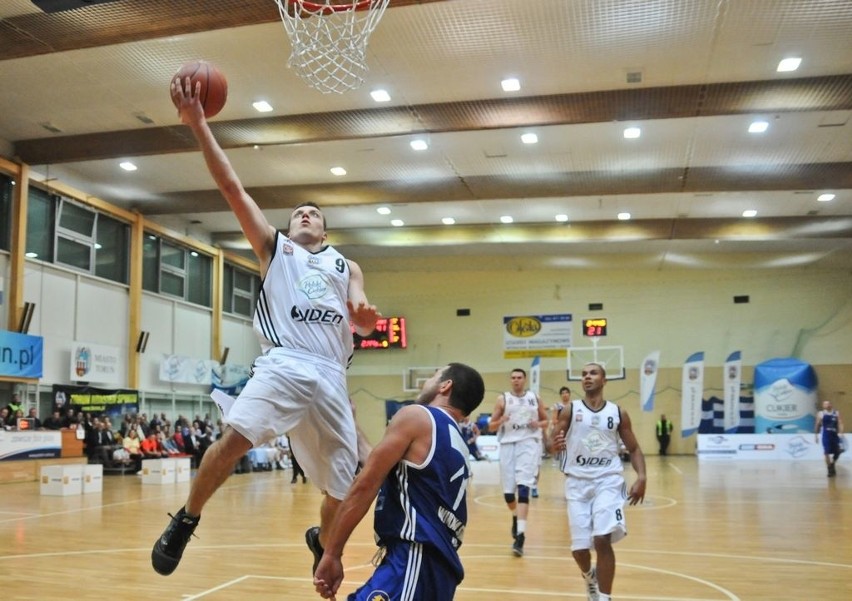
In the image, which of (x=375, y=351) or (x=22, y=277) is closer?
(x=22, y=277)

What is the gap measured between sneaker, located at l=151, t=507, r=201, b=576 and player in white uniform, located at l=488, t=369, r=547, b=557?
5.70m

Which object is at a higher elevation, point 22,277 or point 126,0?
point 126,0

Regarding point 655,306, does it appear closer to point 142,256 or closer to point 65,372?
point 142,256

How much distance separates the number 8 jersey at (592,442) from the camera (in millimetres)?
6035

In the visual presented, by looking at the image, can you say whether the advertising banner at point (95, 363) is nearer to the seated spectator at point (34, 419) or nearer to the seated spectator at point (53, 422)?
the seated spectator at point (53, 422)

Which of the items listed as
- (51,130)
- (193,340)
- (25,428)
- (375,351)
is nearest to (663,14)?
(51,130)

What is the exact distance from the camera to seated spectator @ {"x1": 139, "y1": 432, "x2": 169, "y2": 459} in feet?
67.3

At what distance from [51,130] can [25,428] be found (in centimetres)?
647

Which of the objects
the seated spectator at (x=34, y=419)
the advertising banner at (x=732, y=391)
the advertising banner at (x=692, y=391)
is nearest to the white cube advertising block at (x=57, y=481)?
the seated spectator at (x=34, y=419)

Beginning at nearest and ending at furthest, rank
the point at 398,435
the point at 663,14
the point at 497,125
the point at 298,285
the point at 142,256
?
Result: the point at 398,435 < the point at 298,285 < the point at 663,14 < the point at 497,125 < the point at 142,256

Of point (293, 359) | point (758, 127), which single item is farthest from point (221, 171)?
point (758, 127)

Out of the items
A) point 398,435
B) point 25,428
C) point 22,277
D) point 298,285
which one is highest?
point 22,277

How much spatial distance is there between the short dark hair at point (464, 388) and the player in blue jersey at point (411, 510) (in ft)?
0.31

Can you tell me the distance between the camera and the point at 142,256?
2408 cm
